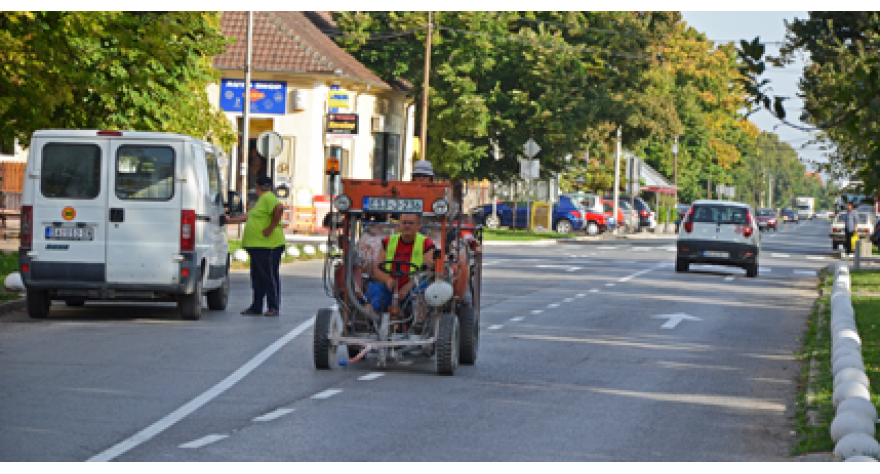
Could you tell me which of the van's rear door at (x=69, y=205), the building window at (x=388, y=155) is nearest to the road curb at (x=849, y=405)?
the van's rear door at (x=69, y=205)

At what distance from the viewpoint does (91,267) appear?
15539 mm

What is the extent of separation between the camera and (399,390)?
10852mm

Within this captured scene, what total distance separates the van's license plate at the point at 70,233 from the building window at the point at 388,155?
3610 centimetres

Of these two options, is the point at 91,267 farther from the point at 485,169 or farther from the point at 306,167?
the point at 485,169

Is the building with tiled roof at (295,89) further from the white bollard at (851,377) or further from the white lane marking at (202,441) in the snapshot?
the white lane marking at (202,441)

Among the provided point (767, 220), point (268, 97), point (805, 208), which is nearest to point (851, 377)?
point (268, 97)

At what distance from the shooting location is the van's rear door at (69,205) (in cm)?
1552

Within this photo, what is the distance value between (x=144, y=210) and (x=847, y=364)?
27.2 ft

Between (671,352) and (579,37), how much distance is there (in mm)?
43779

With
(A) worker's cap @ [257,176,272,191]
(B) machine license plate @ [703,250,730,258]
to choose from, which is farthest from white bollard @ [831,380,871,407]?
(B) machine license plate @ [703,250,730,258]

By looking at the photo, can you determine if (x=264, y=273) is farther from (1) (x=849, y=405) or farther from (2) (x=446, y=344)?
(1) (x=849, y=405)

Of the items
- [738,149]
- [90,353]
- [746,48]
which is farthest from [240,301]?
[738,149]

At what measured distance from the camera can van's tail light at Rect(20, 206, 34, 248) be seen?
1554 cm

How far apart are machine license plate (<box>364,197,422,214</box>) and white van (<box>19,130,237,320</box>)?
3.96 metres
